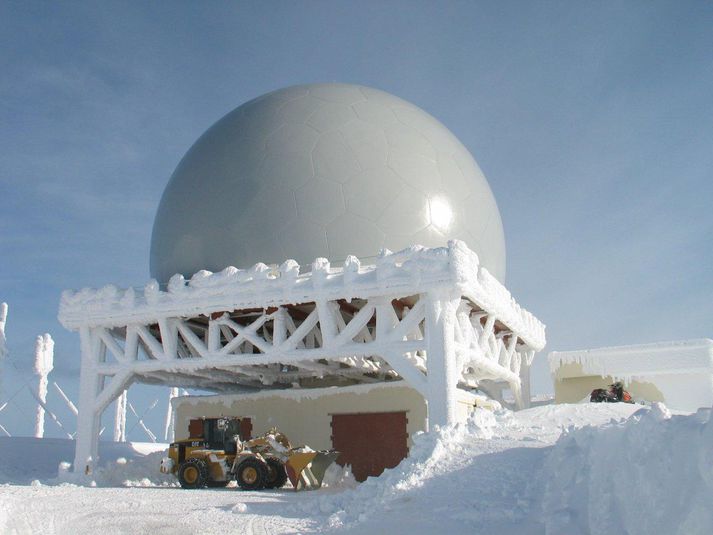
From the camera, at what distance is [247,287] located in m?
17.6

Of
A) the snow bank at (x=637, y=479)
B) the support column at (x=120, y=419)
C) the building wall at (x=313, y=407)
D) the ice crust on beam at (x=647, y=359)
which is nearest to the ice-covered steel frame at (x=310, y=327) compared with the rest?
the building wall at (x=313, y=407)

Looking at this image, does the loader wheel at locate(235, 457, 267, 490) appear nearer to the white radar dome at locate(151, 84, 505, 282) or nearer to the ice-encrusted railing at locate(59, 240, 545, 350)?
the ice-encrusted railing at locate(59, 240, 545, 350)

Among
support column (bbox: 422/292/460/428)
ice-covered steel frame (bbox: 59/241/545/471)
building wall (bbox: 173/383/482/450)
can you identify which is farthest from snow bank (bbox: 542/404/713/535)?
building wall (bbox: 173/383/482/450)

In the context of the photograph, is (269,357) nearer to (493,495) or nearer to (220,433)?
(220,433)

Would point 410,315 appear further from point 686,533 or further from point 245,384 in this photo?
point 686,533

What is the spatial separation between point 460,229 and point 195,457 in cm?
866

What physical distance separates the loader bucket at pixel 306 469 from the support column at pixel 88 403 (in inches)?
264

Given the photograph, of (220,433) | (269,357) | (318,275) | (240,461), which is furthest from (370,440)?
(318,275)

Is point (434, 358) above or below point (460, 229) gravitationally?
below

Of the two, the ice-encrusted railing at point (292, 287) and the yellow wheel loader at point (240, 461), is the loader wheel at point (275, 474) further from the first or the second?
the ice-encrusted railing at point (292, 287)

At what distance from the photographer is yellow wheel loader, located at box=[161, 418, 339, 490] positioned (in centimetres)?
1555

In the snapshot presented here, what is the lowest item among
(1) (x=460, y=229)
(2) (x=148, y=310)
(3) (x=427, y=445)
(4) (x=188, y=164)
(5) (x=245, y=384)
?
(3) (x=427, y=445)

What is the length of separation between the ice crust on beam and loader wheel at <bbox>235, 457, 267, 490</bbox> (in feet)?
49.7

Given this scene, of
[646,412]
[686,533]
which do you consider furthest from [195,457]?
[686,533]
